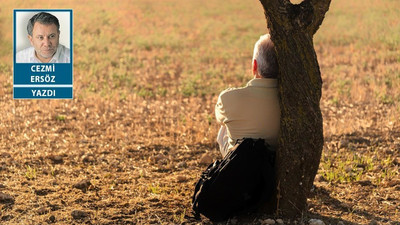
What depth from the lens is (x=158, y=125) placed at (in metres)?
8.79

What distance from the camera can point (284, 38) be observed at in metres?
4.86

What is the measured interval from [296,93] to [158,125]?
160 inches

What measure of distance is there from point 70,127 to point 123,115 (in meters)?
0.99

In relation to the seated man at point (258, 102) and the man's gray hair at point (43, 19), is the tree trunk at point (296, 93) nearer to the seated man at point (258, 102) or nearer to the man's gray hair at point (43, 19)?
the seated man at point (258, 102)

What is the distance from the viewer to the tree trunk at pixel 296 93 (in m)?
4.87

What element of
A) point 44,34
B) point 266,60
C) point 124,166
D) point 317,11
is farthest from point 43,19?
point 317,11

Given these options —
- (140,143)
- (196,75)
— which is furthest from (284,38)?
(196,75)

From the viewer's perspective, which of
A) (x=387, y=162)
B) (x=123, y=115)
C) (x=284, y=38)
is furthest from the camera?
(x=123, y=115)

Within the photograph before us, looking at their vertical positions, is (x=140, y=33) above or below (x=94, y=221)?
above

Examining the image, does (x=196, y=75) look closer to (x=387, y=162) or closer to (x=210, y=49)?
(x=210, y=49)

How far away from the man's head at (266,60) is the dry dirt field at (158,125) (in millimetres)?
1096

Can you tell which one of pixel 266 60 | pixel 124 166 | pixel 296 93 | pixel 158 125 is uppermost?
pixel 266 60

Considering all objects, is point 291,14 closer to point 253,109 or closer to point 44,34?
point 253,109

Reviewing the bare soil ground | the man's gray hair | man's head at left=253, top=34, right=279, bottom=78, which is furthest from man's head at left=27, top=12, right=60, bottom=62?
man's head at left=253, top=34, right=279, bottom=78
